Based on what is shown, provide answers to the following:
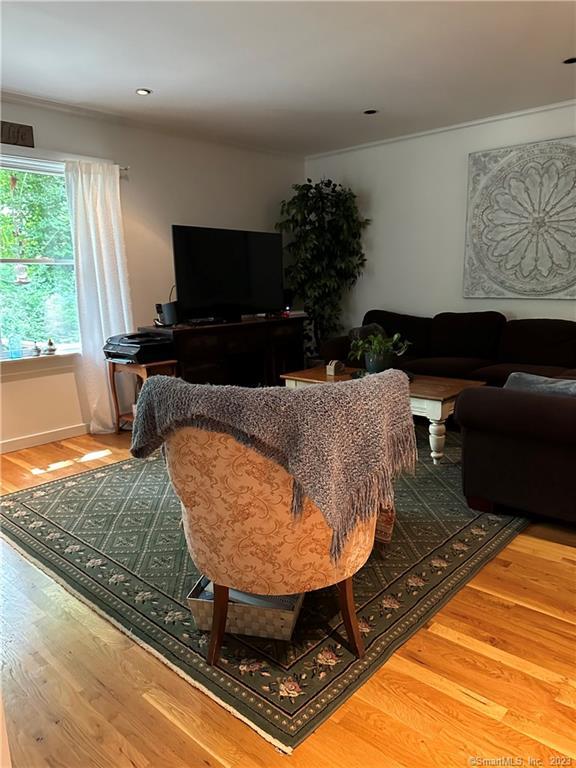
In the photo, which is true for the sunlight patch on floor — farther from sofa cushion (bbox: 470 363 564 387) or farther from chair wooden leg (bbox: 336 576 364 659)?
sofa cushion (bbox: 470 363 564 387)

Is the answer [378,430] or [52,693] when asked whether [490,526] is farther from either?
[52,693]

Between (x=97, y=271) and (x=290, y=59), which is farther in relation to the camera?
(x=97, y=271)

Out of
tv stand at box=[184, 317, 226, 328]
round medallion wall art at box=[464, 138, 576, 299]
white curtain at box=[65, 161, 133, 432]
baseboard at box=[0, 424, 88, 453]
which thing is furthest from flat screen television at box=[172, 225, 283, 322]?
round medallion wall art at box=[464, 138, 576, 299]

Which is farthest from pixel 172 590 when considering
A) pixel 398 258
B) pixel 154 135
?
pixel 398 258

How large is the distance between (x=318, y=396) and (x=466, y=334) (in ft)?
11.8

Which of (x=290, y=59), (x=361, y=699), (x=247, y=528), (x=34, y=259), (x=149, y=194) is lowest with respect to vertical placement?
(x=361, y=699)

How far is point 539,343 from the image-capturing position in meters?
4.29

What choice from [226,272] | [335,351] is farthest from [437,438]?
[226,272]

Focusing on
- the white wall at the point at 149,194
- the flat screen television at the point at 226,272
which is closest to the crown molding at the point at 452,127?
the white wall at the point at 149,194

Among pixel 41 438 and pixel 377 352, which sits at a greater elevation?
pixel 377 352

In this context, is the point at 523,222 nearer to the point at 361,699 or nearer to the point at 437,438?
the point at 437,438

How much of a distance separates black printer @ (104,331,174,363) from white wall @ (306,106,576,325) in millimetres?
2471

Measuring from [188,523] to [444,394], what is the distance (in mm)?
2084

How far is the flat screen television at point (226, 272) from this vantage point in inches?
175
